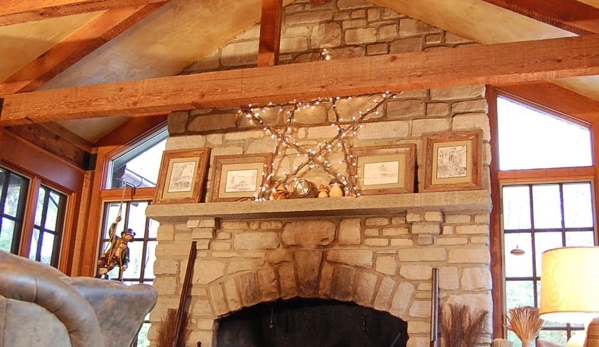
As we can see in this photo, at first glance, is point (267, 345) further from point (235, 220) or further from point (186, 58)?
point (186, 58)

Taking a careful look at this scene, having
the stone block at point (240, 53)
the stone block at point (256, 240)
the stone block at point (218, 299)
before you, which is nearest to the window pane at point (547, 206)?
the stone block at point (256, 240)

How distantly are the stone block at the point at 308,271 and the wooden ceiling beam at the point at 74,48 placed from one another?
2.43 m

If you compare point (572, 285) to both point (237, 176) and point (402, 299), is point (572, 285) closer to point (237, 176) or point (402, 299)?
point (402, 299)

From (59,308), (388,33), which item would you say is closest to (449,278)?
(388,33)

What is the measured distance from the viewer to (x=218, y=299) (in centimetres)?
621

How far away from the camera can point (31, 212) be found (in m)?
7.04

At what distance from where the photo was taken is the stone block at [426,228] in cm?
574

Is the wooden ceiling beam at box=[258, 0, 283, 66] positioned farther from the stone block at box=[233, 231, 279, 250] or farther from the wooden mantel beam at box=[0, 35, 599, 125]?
the stone block at box=[233, 231, 279, 250]

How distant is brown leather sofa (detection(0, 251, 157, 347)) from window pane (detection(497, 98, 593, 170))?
16.8 feet

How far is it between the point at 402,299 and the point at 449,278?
40 cm

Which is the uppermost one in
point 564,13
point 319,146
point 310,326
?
point 564,13

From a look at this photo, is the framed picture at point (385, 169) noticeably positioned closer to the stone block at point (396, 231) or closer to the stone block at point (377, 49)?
the stone block at point (396, 231)

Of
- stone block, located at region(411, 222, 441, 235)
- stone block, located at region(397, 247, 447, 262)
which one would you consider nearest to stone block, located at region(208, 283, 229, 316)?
stone block, located at region(397, 247, 447, 262)

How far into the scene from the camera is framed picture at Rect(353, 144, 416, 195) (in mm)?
5945
